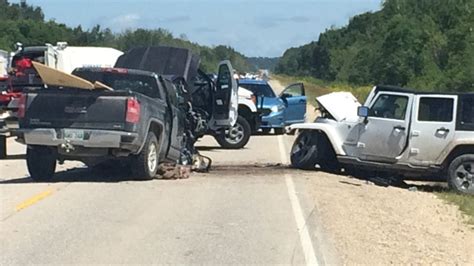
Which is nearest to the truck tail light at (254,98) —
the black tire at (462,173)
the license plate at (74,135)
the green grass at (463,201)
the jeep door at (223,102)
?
the jeep door at (223,102)

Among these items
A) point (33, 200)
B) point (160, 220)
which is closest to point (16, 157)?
point (33, 200)

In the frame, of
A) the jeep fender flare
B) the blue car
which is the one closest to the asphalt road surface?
the jeep fender flare

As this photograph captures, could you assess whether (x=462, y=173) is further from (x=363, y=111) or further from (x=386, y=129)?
(x=363, y=111)

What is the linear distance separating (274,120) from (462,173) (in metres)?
12.5

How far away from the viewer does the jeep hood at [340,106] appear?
59.3ft

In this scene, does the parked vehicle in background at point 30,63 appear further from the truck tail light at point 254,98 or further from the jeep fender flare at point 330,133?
the jeep fender flare at point 330,133

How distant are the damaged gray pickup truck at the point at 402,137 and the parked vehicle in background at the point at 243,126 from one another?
5.22 m

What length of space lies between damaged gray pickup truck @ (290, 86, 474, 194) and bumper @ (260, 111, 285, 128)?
32.6ft

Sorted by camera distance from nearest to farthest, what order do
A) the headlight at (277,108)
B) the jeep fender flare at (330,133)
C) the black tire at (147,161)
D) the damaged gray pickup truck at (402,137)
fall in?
the black tire at (147,161)
the damaged gray pickup truck at (402,137)
the jeep fender flare at (330,133)
the headlight at (277,108)

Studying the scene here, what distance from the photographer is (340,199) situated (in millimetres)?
14352

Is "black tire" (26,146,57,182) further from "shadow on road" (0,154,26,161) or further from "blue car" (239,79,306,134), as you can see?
"blue car" (239,79,306,134)

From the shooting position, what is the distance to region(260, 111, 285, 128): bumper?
92.6ft

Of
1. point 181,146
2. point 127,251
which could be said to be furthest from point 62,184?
point 127,251

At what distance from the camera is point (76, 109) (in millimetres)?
14844
